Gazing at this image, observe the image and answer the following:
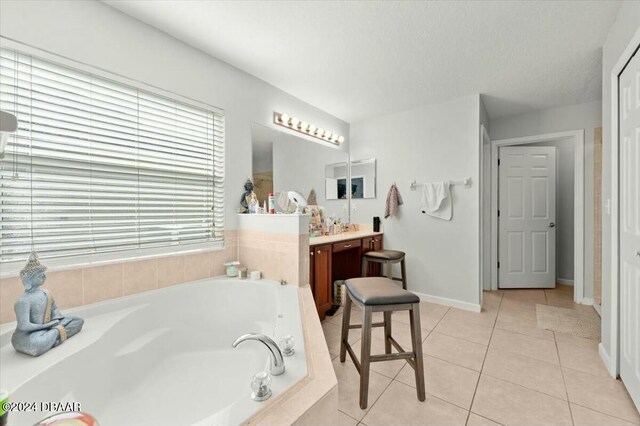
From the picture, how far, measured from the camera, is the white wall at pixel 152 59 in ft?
4.81

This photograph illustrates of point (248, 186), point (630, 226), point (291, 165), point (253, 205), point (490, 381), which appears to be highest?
point (291, 165)

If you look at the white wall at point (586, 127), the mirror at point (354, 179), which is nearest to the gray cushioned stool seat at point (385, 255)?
the mirror at point (354, 179)

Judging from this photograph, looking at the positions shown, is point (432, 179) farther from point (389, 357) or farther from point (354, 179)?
point (389, 357)

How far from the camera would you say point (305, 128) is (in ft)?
10.3

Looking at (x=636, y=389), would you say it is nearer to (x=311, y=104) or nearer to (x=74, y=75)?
(x=311, y=104)

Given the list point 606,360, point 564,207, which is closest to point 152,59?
point 606,360

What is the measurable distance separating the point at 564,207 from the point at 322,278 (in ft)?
12.7

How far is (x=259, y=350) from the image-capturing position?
1.75m

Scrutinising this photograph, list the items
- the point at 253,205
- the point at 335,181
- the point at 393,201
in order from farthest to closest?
the point at 335,181, the point at 393,201, the point at 253,205

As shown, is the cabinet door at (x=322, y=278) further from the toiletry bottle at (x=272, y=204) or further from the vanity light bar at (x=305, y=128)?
the vanity light bar at (x=305, y=128)

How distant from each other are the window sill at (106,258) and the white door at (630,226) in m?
2.72

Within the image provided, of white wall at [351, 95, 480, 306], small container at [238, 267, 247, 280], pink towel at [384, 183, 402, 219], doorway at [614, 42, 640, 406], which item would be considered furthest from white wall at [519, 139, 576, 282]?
small container at [238, 267, 247, 280]

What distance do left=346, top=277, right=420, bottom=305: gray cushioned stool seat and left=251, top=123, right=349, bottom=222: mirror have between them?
1292 millimetres

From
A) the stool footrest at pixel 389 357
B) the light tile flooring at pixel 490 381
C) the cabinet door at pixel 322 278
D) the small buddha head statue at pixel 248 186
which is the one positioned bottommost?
the light tile flooring at pixel 490 381
